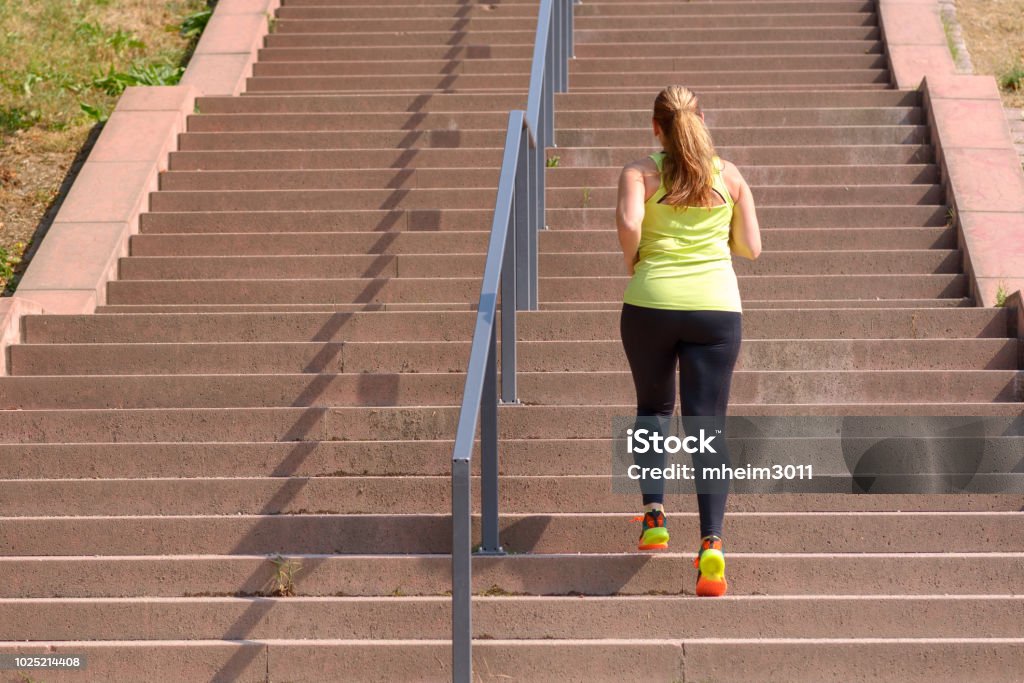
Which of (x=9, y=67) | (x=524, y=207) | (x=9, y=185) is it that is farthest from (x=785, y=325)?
(x=9, y=67)

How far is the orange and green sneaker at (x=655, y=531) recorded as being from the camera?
4.80m

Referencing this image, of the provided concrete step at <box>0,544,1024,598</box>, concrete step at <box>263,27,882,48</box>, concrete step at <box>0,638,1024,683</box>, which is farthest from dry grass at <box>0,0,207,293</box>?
concrete step at <box>0,638,1024,683</box>

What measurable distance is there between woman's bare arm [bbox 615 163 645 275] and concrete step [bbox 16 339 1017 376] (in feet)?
5.73

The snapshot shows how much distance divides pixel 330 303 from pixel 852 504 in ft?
10.0

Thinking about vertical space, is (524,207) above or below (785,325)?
above

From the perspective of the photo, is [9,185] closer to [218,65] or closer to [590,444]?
[218,65]

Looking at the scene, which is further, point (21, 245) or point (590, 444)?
point (21, 245)

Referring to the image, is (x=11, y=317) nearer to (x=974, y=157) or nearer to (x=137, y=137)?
(x=137, y=137)

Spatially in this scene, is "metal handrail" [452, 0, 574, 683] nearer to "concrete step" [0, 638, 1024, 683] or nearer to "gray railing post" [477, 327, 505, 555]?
"gray railing post" [477, 327, 505, 555]

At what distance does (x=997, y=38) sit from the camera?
10891mm

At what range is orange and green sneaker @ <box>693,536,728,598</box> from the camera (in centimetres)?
461

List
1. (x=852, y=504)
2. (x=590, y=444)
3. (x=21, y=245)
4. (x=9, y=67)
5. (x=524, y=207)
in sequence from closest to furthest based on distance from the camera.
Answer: (x=852, y=504)
(x=590, y=444)
(x=524, y=207)
(x=21, y=245)
(x=9, y=67)

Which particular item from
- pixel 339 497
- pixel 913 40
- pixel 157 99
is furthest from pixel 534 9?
pixel 339 497

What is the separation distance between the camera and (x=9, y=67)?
1088 centimetres
